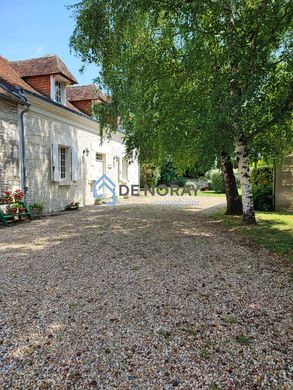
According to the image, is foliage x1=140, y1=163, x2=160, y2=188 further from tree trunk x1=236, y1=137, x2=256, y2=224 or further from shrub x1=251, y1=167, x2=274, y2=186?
tree trunk x1=236, y1=137, x2=256, y2=224

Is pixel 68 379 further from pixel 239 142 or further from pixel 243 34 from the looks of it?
pixel 239 142

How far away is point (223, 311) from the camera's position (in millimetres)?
2963

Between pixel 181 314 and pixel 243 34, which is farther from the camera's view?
pixel 243 34

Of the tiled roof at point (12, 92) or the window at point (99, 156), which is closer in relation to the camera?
the tiled roof at point (12, 92)

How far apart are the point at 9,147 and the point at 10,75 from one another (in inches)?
127

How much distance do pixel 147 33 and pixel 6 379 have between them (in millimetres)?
6938

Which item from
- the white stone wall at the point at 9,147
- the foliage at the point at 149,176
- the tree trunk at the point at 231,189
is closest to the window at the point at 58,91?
the white stone wall at the point at 9,147

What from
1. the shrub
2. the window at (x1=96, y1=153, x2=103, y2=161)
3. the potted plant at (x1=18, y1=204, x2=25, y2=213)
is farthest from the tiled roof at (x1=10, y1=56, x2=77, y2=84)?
the shrub

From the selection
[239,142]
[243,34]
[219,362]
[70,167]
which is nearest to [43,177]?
[70,167]

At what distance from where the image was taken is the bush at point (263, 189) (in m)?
10.8

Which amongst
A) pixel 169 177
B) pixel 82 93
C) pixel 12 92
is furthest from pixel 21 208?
pixel 169 177

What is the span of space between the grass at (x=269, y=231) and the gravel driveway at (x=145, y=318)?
0.42 m

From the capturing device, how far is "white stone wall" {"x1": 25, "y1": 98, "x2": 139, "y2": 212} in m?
9.81

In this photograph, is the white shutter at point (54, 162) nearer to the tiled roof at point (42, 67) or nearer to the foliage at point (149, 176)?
the tiled roof at point (42, 67)
